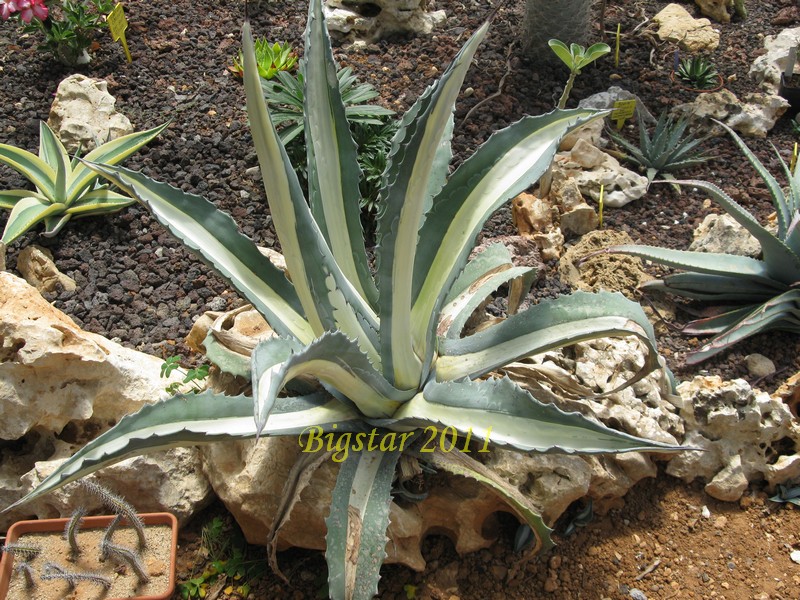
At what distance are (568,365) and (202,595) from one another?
1054 mm

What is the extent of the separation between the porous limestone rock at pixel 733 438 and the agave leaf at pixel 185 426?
36.7 inches

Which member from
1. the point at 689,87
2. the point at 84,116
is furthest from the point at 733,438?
the point at 84,116

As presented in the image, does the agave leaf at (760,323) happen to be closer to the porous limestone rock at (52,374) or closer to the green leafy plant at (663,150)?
the green leafy plant at (663,150)

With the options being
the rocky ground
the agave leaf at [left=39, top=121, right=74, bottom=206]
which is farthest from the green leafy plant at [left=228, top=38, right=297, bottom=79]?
the agave leaf at [left=39, top=121, right=74, bottom=206]

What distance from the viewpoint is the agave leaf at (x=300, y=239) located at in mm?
1278

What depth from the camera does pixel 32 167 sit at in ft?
8.18

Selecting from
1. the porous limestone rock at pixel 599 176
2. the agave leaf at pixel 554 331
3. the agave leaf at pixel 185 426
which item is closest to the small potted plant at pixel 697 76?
Result: the porous limestone rock at pixel 599 176

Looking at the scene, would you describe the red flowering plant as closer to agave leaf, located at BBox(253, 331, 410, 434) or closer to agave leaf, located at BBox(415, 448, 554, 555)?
agave leaf, located at BBox(253, 331, 410, 434)

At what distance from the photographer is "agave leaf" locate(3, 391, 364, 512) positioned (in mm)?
1229

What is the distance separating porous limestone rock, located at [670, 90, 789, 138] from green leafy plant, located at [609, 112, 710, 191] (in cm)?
20

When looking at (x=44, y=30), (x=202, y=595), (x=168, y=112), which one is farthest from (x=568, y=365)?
(x=44, y=30)

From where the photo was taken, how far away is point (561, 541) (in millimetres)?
1712

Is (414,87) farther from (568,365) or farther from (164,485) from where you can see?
(164,485)

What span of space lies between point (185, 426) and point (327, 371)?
28 centimetres
